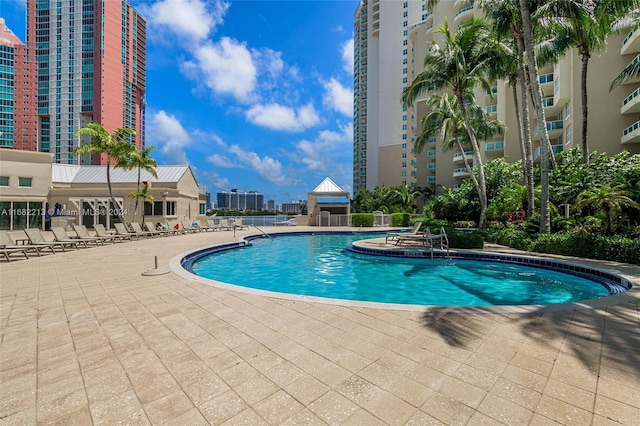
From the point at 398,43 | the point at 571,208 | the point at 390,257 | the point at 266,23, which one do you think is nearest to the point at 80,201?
the point at 266,23

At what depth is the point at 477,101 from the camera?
34938 millimetres

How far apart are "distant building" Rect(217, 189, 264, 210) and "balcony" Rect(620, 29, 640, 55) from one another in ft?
271

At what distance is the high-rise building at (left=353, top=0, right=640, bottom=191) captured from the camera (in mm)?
20281

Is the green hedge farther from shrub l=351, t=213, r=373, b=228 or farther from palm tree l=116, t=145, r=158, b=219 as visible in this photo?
palm tree l=116, t=145, r=158, b=219

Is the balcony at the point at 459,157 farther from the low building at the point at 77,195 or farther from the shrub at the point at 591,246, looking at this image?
the low building at the point at 77,195

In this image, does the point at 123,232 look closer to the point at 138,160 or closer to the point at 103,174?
the point at 138,160

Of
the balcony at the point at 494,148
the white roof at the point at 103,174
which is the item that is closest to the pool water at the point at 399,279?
the white roof at the point at 103,174

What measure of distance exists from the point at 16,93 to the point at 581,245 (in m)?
117

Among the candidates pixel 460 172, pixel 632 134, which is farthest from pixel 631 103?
pixel 460 172

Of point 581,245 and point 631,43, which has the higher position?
point 631,43

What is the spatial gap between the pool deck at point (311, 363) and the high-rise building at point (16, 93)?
105837 mm

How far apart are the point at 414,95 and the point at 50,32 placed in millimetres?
107201

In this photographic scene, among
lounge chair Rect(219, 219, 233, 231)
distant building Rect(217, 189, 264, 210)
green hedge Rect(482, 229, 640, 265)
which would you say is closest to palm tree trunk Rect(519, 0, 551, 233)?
green hedge Rect(482, 229, 640, 265)

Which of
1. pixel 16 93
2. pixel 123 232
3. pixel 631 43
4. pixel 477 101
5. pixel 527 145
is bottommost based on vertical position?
pixel 123 232
